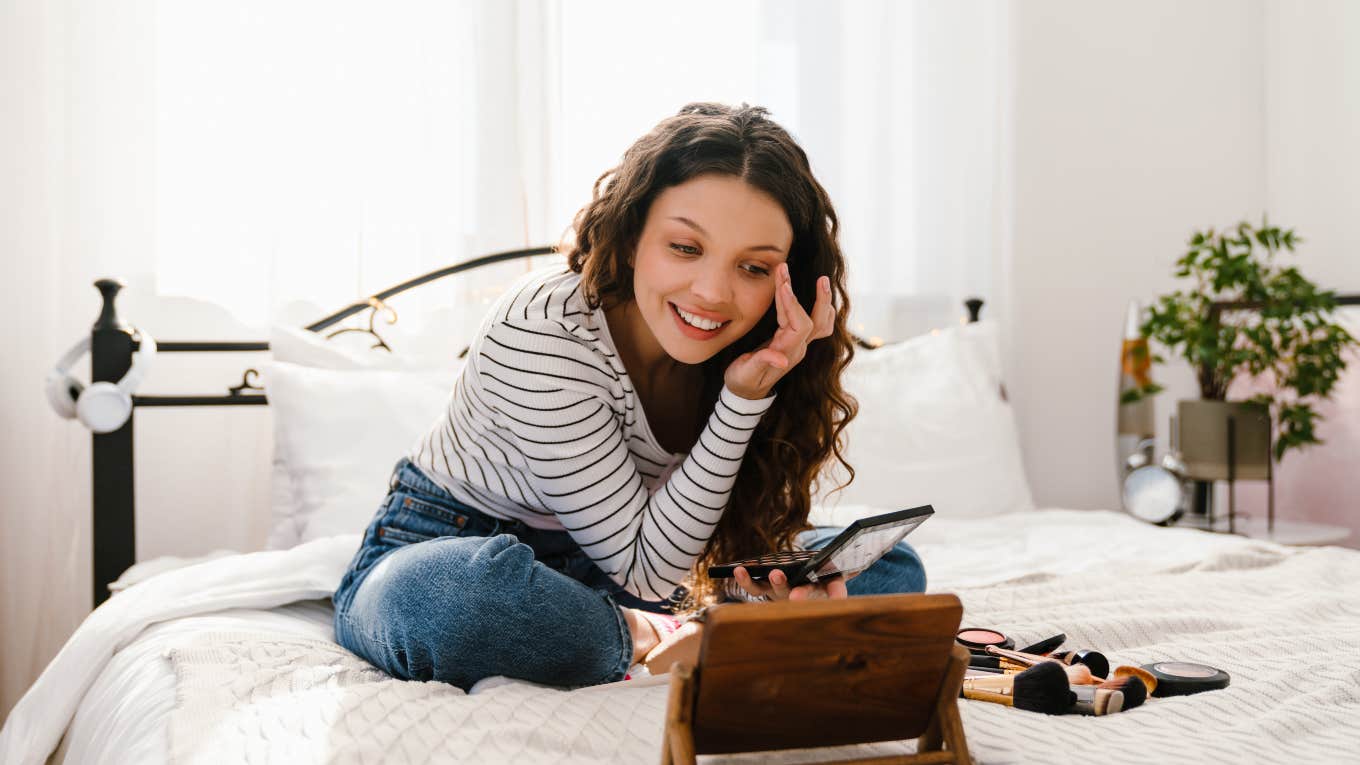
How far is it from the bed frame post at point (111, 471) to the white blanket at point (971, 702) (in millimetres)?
441

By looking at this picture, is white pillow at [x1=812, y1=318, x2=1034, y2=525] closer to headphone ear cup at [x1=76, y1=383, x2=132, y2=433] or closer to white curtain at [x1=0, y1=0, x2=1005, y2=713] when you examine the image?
white curtain at [x1=0, y1=0, x2=1005, y2=713]

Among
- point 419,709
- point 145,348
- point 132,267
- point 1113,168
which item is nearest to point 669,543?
point 419,709

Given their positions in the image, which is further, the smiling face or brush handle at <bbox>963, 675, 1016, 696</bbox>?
the smiling face

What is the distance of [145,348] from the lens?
5.87 feet

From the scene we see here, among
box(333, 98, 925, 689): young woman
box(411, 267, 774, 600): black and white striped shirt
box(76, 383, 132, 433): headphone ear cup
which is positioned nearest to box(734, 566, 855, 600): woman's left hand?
box(333, 98, 925, 689): young woman

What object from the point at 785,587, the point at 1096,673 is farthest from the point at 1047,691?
the point at 785,587

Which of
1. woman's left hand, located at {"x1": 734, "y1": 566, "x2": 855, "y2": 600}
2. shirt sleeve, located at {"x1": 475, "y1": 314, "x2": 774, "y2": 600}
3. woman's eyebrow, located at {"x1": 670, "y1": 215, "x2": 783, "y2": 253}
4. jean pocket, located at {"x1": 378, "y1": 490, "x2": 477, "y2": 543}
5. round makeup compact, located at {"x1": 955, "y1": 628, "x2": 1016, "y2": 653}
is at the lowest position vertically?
round makeup compact, located at {"x1": 955, "y1": 628, "x2": 1016, "y2": 653}

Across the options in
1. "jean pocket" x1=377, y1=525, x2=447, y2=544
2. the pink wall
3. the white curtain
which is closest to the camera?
"jean pocket" x1=377, y1=525, x2=447, y2=544

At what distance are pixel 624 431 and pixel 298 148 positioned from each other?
116 centimetres

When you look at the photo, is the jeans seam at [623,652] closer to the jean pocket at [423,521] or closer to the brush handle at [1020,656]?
the jean pocket at [423,521]

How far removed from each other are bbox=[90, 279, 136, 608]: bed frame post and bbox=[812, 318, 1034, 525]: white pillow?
3.99ft

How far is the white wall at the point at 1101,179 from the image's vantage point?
2811mm

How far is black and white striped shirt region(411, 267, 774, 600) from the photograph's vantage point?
1.17m

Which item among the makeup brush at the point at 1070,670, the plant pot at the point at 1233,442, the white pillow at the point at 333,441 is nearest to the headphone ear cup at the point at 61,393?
the white pillow at the point at 333,441
